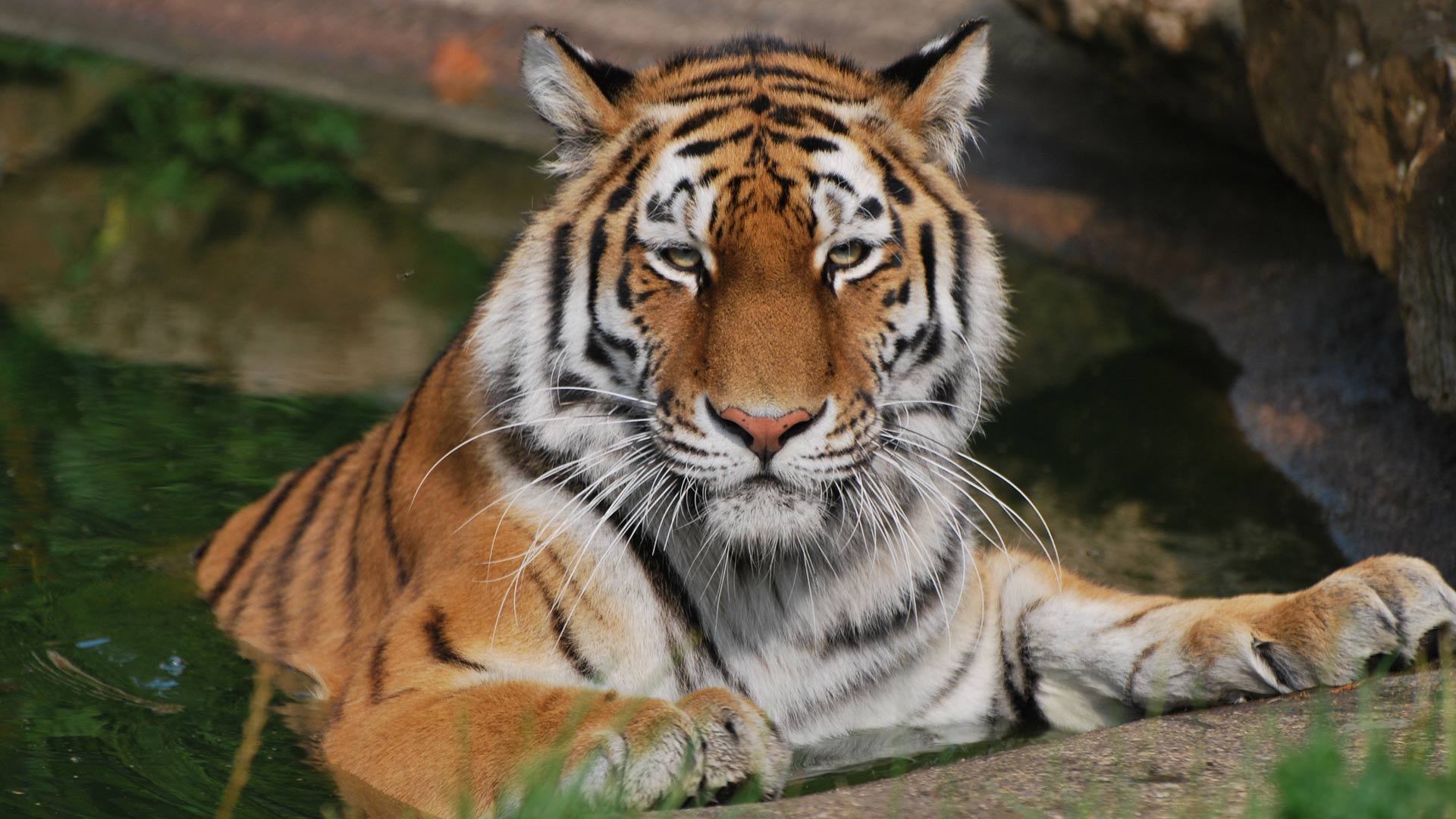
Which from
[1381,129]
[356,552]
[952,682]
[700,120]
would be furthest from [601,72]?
[1381,129]

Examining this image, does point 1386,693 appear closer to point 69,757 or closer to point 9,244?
point 69,757

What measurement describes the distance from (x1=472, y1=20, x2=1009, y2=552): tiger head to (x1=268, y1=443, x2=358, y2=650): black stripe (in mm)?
900

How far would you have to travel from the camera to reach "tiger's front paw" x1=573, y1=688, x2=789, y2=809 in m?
2.34

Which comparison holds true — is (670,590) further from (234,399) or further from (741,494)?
(234,399)

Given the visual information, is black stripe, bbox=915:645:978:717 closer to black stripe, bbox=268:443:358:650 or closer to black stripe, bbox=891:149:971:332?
black stripe, bbox=891:149:971:332

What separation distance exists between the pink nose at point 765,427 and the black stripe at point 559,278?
1.51 feet

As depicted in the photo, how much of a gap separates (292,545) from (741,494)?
4.81 feet

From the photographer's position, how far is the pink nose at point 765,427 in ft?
8.18

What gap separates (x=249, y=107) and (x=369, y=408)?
11.1ft

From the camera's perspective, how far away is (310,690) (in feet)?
10.8

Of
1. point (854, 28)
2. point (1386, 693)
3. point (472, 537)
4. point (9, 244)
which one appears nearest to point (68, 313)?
point (9, 244)

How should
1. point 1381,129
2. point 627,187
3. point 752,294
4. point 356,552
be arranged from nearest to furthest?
point 752,294 < point 627,187 < point 356,552 < point 1381,129

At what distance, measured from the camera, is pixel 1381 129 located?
156 inches

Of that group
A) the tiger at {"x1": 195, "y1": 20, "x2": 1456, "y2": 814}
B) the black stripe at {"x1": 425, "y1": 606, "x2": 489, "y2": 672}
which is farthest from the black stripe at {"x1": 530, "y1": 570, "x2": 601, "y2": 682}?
the black stripe at {"x1": 425, "y1": 606, "x2": 489, "y2": 672}
